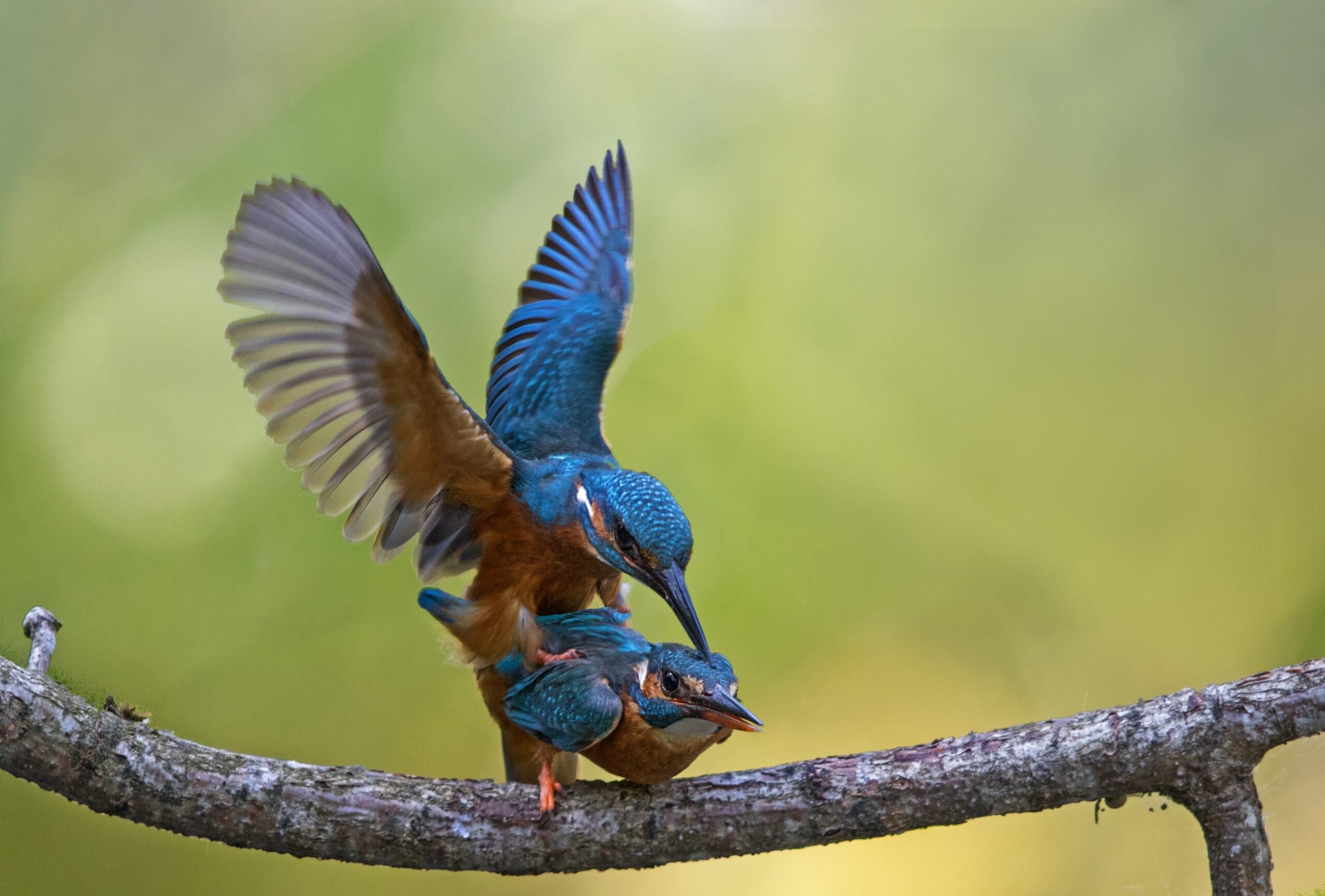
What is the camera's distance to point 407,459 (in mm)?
2139

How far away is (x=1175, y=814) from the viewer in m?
2.24

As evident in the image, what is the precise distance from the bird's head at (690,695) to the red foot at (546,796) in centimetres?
22

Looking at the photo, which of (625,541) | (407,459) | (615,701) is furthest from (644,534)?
(407,459)

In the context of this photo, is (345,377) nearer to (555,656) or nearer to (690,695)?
(555,656)

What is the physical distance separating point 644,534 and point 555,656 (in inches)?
13.5

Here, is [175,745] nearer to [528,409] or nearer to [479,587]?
[479,587]

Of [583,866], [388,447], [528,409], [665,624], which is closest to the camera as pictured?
A: [583,866]

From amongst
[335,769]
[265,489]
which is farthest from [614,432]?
[335,769]

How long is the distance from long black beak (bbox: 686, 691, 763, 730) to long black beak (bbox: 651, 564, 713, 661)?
0.08 m

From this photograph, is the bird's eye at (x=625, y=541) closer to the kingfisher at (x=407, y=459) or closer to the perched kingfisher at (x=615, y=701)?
the kingfisher at (x=407, y=459)

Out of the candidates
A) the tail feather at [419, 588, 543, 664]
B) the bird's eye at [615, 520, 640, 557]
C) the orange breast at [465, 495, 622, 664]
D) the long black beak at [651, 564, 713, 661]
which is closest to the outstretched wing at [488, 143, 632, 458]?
the orange breast at [465, 495, 622, 664]

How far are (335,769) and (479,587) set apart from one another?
0.43 m

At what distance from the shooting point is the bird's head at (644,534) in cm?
184

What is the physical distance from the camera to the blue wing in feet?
5.92
